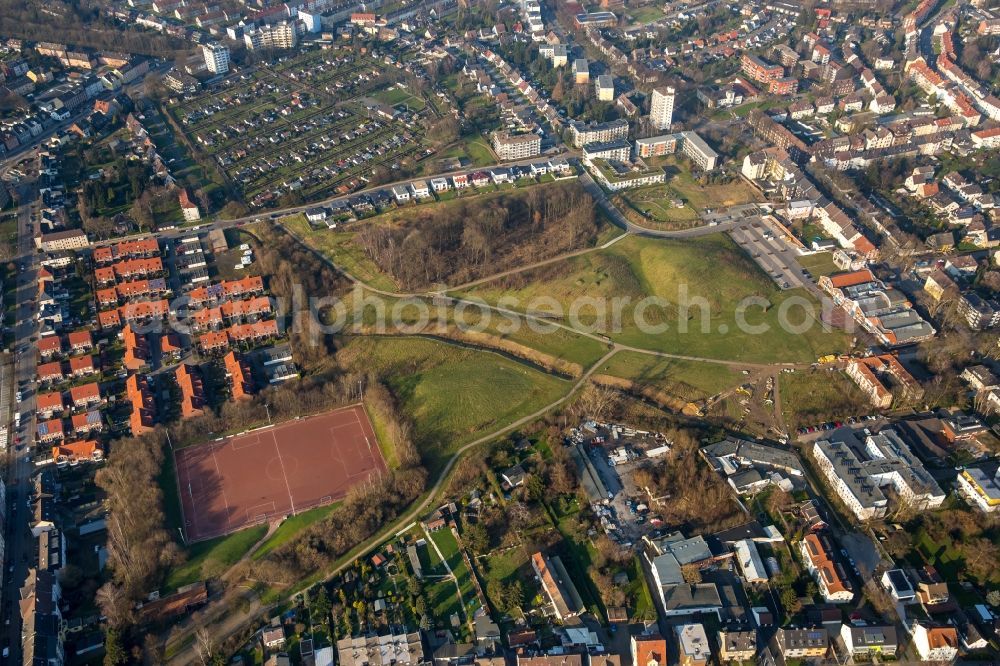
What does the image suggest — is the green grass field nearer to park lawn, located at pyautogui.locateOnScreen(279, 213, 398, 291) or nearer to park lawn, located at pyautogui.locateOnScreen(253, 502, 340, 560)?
park lawn, located at pyautogui.locateOnScreen(253, 502, 340, 560)

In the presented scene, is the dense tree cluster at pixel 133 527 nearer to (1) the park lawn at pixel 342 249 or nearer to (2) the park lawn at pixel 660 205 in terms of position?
(1) the park lawn at pixel 342 249

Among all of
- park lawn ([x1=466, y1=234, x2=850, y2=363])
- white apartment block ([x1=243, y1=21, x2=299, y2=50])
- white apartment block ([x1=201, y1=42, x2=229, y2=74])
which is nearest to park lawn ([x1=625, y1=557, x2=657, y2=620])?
park lawn ([x1=466, y1=234, x2=850, y2=363])

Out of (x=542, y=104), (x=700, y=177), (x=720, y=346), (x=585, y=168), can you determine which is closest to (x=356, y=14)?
(x=542, y=104)

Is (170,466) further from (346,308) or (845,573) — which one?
(845,573)

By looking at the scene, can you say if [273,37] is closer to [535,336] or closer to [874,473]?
[535,336]

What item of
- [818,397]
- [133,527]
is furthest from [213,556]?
[818,397]

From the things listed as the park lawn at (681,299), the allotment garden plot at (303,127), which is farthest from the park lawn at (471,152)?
the park lawn at (681,299)

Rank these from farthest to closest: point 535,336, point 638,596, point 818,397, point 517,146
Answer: point 517,146 < point 535,336 < point 818,397 < point 638,596
